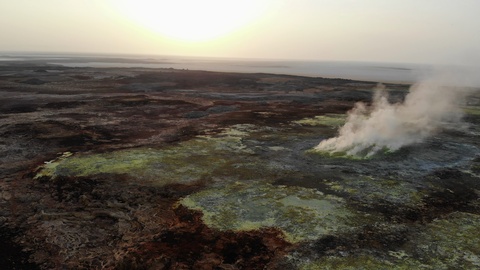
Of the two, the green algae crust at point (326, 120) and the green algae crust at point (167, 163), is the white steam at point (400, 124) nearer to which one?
the green algae crust at point (326, 120)

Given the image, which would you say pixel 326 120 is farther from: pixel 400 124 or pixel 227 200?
pixel 227 200

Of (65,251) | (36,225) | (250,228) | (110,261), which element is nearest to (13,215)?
(36,225)

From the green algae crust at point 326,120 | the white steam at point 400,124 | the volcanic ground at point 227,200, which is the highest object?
the white steam at point 400,124

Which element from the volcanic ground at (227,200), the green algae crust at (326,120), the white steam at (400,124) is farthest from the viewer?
the green algae crust at (326,120)

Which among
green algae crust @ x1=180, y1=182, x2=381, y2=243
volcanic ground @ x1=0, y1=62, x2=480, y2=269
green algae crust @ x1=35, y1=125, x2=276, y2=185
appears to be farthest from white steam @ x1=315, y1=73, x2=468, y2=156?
green algae crust @ x1=180, y1=182, x2=381, y2=243

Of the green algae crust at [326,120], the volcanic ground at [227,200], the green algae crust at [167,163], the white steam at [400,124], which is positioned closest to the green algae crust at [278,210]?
the volcanic ground at [227,200]

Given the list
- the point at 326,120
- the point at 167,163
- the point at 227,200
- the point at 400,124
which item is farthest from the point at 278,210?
the point at 326,120
